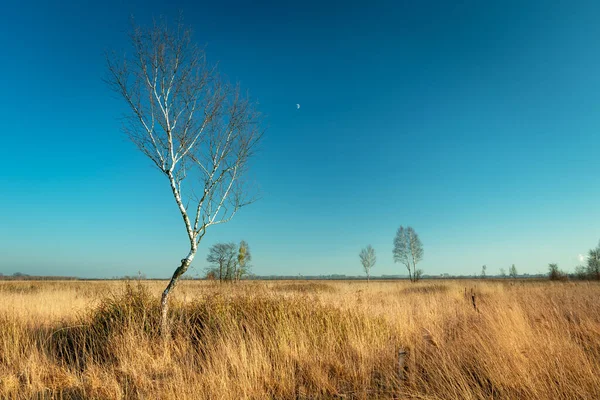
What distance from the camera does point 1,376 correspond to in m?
4.15

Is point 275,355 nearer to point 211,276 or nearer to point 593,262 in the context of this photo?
point 211,276

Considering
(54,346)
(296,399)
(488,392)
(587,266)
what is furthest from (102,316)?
(587,266)

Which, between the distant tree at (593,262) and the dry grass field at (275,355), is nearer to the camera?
the dry grass field at (275,355)

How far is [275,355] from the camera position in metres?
4.65

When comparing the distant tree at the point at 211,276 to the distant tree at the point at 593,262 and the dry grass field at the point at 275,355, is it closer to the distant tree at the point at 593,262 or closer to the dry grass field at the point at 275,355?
the dry grass field at the point at 275,355

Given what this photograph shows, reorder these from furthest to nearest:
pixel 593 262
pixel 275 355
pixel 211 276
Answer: pixel 593 262 → pixel 211 276 → pixel 275 355

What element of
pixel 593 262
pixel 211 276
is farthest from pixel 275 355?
pixel 593 262

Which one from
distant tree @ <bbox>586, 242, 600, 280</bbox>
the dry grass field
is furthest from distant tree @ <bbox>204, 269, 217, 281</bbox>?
distant tree @ <bbox>586, 242, 600, 280</bbox>

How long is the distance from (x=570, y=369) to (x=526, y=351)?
0.49 meters

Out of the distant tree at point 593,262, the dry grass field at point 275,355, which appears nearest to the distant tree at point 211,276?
the dry grass field at point 275,355

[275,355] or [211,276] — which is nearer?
[275,355]

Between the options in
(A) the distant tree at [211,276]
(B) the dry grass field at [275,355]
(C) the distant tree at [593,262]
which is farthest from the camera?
(C) the distant tree at [593,262]

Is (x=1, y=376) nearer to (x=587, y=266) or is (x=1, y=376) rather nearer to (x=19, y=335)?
(x=19, y=335)

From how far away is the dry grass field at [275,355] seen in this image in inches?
132
